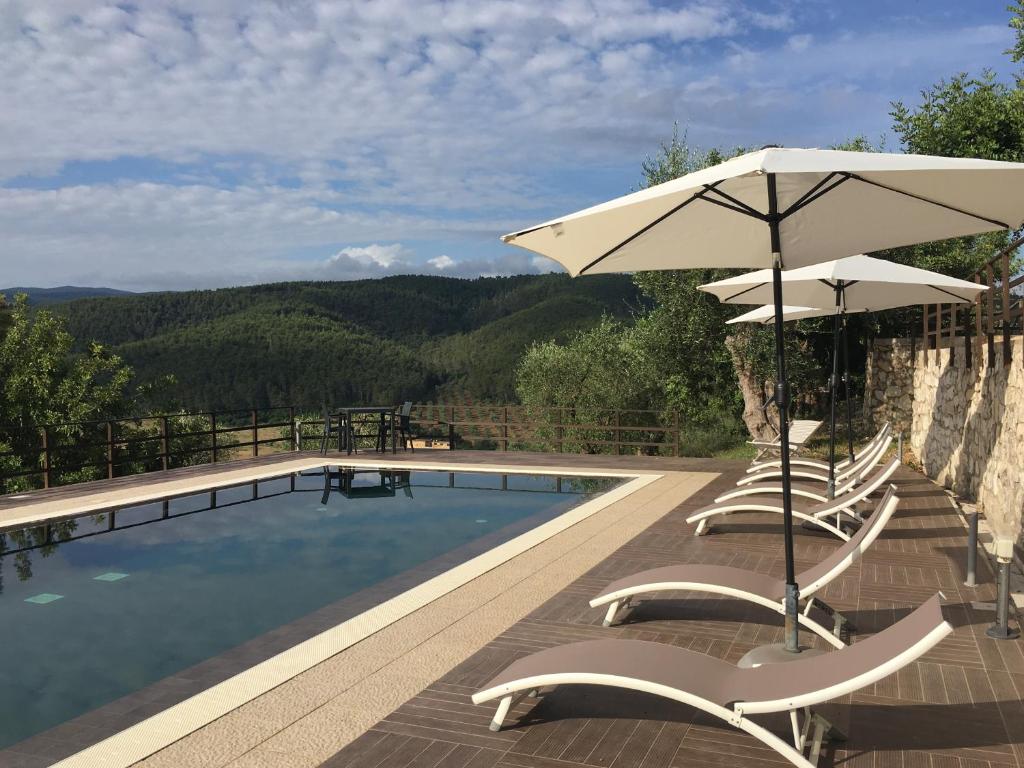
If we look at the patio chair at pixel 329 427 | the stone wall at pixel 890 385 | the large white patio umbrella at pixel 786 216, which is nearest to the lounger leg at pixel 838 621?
the large white patio umbrella at pixel 786 216

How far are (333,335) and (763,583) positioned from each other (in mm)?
48624

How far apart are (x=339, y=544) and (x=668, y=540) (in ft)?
10.8

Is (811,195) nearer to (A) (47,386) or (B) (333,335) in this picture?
(A) (47,386)

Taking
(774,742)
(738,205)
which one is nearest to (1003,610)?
(774,742)

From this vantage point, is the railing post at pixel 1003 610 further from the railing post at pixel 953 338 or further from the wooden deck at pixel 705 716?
the railing post at pixel 953 338

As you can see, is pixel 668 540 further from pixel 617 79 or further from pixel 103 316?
pixel 103 316

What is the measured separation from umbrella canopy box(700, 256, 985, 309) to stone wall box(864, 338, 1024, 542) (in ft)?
2.76

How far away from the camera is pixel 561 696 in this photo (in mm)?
4023

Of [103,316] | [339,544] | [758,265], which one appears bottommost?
[339,544]

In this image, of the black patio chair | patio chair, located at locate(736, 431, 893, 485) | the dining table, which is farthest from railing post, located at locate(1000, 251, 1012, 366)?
the black patio chair

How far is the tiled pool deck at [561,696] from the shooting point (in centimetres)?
339

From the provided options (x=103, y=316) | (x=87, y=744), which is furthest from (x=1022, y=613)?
(x=103, y=316)

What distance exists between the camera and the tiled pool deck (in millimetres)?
3389

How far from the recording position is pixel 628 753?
11.0 ft
